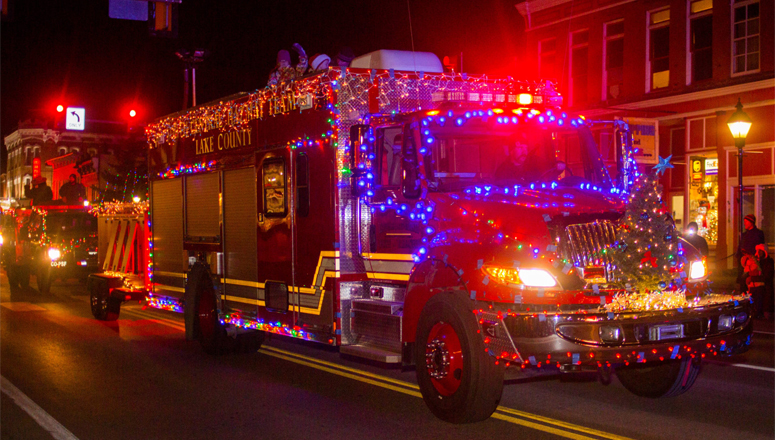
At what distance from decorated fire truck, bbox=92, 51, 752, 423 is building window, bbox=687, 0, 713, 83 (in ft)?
57.3

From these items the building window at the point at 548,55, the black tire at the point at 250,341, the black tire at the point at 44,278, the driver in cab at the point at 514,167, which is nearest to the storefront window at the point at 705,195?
the building window at the point at 548,55

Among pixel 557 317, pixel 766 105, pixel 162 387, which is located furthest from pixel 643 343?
pixel 766 105

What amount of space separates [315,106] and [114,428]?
359cm

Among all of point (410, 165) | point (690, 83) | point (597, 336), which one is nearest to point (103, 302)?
point (410, 165)

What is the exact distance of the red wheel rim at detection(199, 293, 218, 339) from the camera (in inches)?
404

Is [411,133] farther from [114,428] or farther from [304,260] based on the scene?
[114,428]

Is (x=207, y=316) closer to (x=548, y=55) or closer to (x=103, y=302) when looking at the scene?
(x=103, y=302)

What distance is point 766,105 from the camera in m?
21.9

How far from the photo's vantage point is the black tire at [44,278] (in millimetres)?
20016

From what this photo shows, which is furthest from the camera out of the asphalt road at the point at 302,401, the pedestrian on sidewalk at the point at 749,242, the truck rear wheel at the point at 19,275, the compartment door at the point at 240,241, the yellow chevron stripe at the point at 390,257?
the truck rear wheel at the point at 19,275

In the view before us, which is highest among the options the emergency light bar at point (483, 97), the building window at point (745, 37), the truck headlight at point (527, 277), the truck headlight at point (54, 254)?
the building window at point (745, 37)

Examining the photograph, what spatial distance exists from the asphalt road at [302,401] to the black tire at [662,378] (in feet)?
0.44

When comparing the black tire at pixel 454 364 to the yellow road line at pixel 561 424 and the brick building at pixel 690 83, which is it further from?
the brick building at pixel 690 83

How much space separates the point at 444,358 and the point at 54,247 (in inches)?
646
